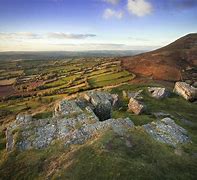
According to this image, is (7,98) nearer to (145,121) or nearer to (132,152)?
(145,121)

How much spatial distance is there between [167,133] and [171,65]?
54.9 m

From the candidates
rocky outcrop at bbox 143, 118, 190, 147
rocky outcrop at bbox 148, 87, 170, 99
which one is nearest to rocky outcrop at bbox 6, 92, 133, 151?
rocky outcrop at bbox 143, 118, 190, 147

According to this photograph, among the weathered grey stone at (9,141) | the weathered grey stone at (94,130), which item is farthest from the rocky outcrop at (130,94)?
the weathered grey stone at (9,141)

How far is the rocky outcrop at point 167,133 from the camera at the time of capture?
22545 millimetres

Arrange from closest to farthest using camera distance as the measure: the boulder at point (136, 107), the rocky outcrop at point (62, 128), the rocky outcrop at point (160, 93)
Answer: the rocky outcrop at point (62, 128) → the boulder at point (136, 107) → the rocky outcrop at point (160, 93)

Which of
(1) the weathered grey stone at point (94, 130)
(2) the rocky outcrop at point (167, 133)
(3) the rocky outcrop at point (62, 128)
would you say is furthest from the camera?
(2) the rocky outcrop at point (167, 133)

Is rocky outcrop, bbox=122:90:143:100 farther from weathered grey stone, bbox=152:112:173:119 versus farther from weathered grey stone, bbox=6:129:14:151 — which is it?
weathered grey stone, bbox=6:129:14:151

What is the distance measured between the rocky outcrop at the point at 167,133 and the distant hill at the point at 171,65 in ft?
145

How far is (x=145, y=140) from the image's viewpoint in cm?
2136

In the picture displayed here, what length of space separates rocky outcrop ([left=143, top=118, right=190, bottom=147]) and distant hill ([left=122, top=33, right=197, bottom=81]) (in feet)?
145

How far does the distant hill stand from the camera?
6969cm

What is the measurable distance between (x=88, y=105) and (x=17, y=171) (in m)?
14.6

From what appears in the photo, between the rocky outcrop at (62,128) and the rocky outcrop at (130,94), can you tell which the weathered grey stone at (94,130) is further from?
the rocky outcrop at (130,94)

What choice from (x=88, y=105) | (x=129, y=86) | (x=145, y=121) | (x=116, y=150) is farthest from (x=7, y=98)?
(x=116, y=150)
